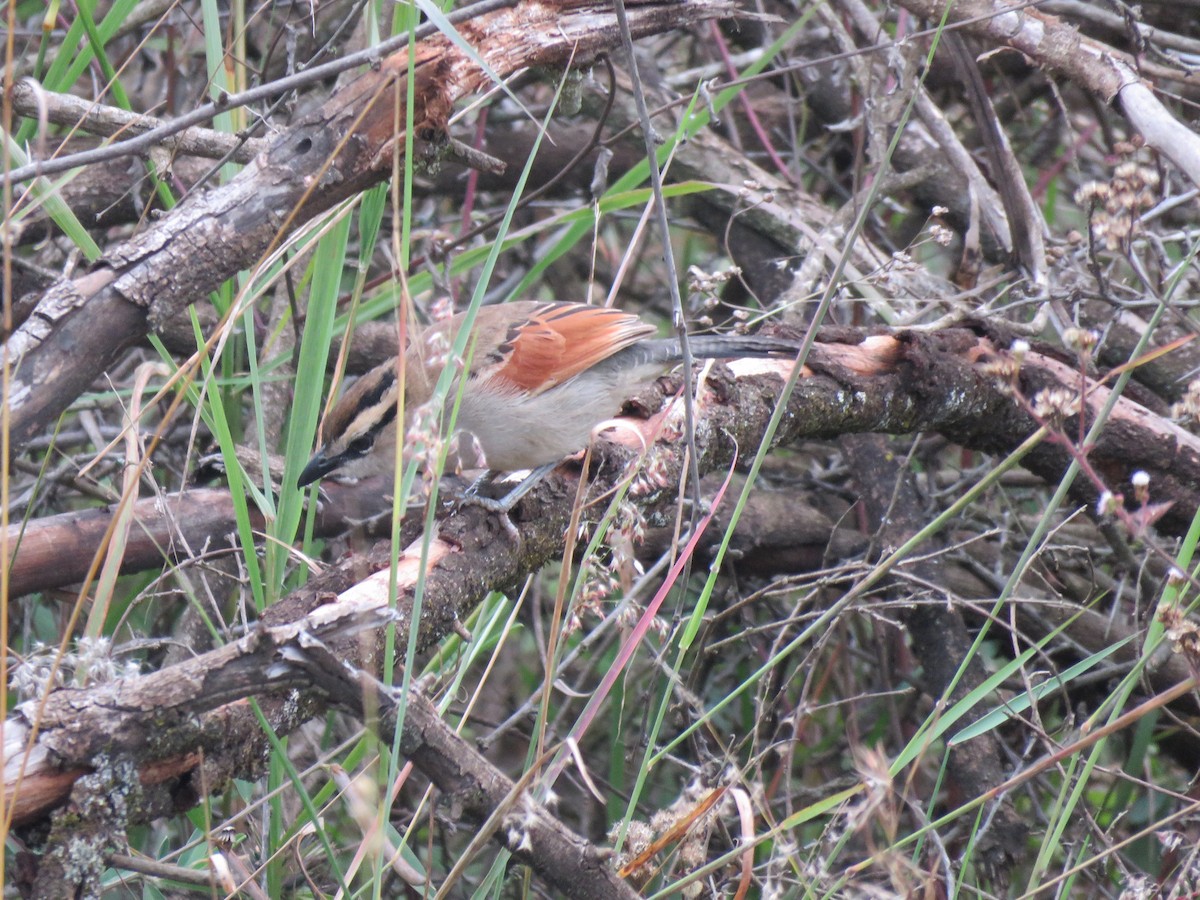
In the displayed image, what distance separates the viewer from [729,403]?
326cm

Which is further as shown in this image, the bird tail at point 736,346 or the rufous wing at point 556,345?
the rufous wing at point 556,345

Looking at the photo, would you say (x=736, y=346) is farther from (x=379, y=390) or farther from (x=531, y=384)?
(x=379, y=390)

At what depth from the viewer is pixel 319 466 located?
3.21 m

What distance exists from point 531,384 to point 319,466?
2.41 feet

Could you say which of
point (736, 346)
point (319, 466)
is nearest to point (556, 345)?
point (736, 346)

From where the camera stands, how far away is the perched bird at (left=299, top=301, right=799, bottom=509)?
3260 millimetres

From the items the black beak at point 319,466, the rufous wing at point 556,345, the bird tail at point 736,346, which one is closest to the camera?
the black beak at point 319,466

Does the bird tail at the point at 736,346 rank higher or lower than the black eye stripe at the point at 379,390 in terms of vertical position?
lower

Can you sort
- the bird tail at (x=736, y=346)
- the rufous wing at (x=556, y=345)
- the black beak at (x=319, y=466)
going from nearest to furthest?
the black beak at (x=319, y=466) → the bird tail at (x=736, y=346) → the rufous wing at (x=556, y=345)

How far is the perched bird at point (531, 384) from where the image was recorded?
128 inches

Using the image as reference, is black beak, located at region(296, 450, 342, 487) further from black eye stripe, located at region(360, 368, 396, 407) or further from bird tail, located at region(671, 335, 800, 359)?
bird tail, located at region(671, 335, 800, 359)

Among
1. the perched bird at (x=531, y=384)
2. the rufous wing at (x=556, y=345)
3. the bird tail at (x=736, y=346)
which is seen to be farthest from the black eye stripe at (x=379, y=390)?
the bird tail at (x=736, y=346)

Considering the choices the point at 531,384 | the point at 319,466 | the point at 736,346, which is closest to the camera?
the point at 319,466

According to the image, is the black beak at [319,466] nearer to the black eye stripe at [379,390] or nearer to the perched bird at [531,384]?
the perched bird at [531,384]
